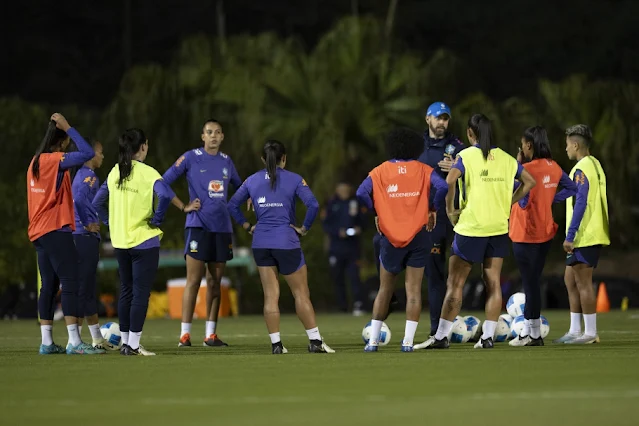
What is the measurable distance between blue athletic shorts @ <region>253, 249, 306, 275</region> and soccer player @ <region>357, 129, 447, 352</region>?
0.81 meters

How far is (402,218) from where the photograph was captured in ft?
46.6

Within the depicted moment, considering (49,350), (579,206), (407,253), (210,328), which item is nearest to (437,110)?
(407,253)

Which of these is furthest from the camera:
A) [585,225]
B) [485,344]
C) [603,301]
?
[603,301]

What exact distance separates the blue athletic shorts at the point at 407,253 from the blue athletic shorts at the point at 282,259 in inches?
31.8

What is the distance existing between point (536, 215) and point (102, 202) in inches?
173

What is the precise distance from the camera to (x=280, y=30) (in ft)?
171

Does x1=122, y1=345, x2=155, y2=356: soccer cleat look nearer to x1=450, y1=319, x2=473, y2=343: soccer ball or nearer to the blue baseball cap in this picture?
x1=450, y1=319, x2=473, y2=343: soccer ball

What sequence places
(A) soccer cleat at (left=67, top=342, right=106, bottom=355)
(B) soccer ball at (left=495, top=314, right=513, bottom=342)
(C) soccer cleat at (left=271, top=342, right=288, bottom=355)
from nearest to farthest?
(C) soccer cleat at (left=271, top=342, right=288, bottom=355)
(A) soccer cleat at (left=67, top=342, right=106, bottom=355)
(B) soccer ball at (left=495, top=314, right=513, bottom=342)

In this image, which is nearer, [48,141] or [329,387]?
[329,387]

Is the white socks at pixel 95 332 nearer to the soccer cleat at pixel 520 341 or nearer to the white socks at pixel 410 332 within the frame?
the white socks at pixel 410 332

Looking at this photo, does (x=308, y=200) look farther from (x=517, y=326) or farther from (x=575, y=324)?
(x=575, y=324)

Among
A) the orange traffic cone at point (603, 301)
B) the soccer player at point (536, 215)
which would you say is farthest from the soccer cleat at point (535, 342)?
the orange traffic cone at point (603, 301)

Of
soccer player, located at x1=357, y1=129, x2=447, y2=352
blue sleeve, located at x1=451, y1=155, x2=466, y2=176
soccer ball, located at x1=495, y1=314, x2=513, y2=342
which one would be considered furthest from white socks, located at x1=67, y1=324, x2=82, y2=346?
soccer ball, located at x1=495, y1=314, x2=513, y2=342

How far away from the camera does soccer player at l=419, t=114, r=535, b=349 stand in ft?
47.2
